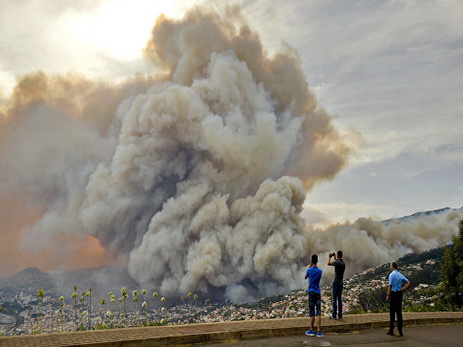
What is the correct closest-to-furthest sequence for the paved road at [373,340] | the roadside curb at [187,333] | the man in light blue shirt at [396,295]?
the roadside curb at [187,333]
the paved road at [373,340]
the man in light blue shirt at [396,295]

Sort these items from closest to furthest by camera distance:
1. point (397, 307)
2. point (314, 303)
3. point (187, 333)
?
point (187, 333)
point (314, 303)
point (397, 307)

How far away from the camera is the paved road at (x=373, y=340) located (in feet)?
35.4

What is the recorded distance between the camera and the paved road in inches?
425

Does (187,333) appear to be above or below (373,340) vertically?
above

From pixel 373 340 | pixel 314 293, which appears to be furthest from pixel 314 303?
pixel 373 340

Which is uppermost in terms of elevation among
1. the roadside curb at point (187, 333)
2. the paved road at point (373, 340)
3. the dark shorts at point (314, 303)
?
the dark shorts at point (314, 303)

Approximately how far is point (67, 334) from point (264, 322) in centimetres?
571

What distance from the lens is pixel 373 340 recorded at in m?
11.7

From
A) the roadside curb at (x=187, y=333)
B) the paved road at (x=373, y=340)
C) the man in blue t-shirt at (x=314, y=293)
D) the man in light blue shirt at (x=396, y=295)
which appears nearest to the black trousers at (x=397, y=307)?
the man in light blue shirt at (x=396, y=295)

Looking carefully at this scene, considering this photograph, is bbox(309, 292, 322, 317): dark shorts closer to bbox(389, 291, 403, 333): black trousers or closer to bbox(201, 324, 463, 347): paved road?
bbox(201, 324, 463, 347): paved road

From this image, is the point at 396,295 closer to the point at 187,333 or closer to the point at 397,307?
the point at 397,307

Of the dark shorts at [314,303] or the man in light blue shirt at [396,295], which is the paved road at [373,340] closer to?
the man in light blue shirt at [396,295]

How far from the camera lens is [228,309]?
3199 inches

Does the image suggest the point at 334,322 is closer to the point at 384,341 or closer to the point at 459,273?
the point at 384,341
